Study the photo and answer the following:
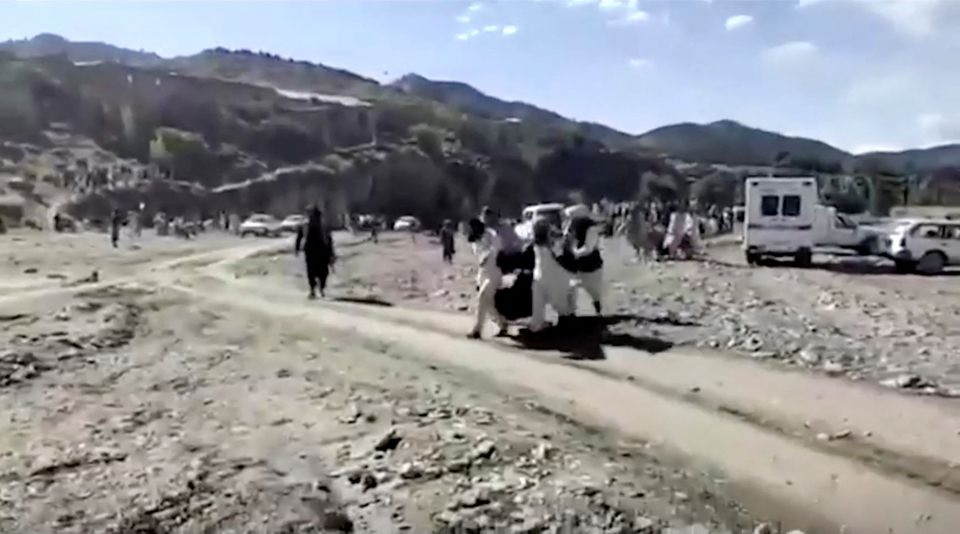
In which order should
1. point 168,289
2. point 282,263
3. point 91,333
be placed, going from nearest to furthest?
point 91,333
point 168,289
point 282,263

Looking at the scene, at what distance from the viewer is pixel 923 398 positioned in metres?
10.2

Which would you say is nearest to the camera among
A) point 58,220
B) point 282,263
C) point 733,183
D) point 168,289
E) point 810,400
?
point 810,400

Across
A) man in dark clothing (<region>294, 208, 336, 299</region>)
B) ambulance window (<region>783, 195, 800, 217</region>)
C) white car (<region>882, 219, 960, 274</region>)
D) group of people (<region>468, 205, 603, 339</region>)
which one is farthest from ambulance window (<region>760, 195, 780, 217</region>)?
group of people (<region>468, 205, 603, 339</region>)

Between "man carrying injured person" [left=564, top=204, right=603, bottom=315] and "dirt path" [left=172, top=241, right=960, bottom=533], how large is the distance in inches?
76.8

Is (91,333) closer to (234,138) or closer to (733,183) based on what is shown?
(234,138)

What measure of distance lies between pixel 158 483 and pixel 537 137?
116371 millimetres

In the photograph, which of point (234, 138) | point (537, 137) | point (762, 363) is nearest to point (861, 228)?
point (762, 363)

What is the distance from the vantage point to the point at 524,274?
44.6 ft

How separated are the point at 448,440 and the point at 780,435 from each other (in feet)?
8.56

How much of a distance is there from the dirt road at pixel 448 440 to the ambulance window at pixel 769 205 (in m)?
16.8

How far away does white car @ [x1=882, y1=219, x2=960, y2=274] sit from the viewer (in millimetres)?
28656

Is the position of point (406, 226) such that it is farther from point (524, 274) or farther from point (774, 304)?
point (524, 274)

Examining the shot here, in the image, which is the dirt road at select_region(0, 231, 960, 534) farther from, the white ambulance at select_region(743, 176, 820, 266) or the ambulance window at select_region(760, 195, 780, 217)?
the ambulance window at select_region(760, 195, 780, 217)

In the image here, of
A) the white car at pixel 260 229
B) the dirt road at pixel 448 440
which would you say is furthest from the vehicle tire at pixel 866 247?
the white car at pixel 260 229
